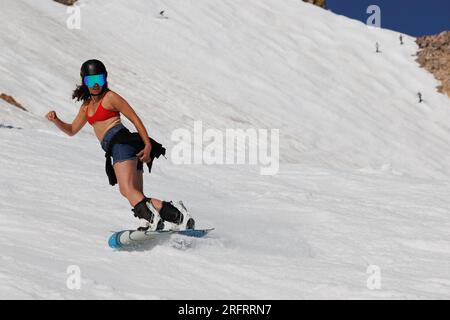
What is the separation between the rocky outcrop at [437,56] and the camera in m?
37.5

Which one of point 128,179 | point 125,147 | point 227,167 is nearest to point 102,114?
point 125,147

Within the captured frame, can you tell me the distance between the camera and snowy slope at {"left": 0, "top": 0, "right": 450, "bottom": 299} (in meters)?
5.83

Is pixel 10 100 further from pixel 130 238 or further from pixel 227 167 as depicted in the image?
pixel 130 238

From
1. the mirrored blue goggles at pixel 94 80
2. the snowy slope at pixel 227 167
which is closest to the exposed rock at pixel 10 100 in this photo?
the snowy slope at pixel 227 167

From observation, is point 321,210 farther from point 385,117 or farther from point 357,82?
point 357,82

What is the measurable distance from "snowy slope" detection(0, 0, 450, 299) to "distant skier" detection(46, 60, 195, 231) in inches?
Answer: 12.1

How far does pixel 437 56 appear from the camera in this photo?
39188mm

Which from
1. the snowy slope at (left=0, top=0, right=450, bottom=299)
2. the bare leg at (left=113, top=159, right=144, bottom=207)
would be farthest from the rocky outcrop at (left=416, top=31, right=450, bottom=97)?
the bare leg at (left=113, top=159, right=144, bottom=207)

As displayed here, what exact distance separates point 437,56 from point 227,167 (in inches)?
1156

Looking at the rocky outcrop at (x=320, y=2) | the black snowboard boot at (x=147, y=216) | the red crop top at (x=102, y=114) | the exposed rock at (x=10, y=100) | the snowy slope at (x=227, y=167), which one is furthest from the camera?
the rocky outcrop at (x=320, y=2)

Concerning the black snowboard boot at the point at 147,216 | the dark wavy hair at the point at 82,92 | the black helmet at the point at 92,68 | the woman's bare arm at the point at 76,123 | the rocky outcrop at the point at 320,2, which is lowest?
the black snowboard boot at the point at 147,216

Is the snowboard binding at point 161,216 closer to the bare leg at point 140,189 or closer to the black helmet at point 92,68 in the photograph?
the bare leg at point 140,189

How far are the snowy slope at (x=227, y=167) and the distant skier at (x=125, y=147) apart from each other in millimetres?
307
